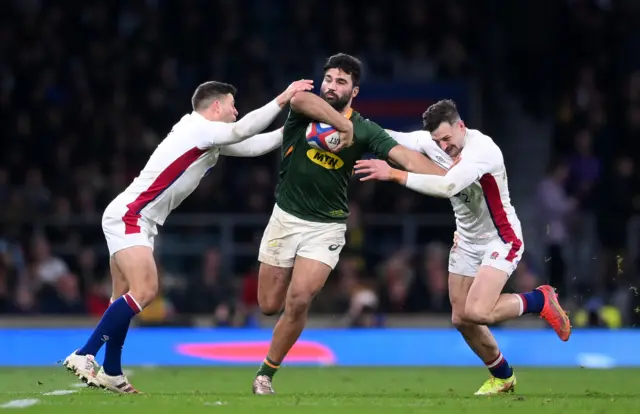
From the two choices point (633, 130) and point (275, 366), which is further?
point (633, 130)

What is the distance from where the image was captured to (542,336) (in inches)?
621

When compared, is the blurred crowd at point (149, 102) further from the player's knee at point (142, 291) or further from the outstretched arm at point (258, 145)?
the player's knee at point (142, 291)

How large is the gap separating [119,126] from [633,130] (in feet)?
24.9

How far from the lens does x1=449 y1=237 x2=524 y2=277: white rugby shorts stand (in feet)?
34.0

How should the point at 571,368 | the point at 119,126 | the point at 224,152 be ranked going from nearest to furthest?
the point at 224,152 → the point at 571,368 → the point at 119,126

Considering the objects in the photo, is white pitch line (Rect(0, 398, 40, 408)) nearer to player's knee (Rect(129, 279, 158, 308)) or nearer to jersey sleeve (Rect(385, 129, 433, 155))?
player's knee (Rect(129, 279, 158, 308))

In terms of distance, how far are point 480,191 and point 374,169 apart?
50.8 inches

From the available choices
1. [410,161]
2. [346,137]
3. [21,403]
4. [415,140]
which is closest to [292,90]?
[346,137]

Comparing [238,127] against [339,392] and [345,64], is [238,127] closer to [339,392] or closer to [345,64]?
[345,64]

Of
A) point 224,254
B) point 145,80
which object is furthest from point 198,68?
point 224,254

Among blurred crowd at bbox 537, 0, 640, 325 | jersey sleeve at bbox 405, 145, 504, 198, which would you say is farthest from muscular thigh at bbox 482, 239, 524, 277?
blurred crowd at bbox 537, 0, 640, 325

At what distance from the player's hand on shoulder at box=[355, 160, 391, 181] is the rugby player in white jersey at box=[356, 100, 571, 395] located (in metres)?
0.37

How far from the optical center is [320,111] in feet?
32.3

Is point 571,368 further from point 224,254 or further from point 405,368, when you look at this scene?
point 224,254
